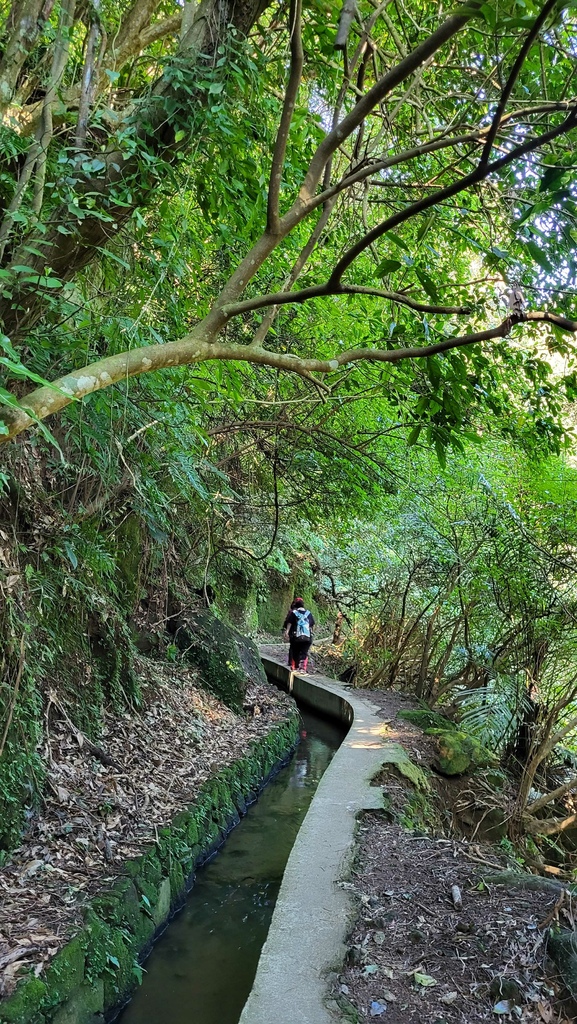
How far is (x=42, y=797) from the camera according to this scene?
176 inches

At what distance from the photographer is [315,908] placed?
3.86 meters

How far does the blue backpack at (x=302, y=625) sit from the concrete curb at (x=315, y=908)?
505 cm

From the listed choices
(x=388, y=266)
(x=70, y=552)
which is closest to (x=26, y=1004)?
(x=70, y=552)

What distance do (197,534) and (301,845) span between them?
5.41m

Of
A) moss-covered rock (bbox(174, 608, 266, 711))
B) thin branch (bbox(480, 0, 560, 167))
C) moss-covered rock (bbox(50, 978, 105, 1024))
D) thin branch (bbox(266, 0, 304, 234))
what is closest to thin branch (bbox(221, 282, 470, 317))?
thin branch (bbox(266, 0, 304, 234))

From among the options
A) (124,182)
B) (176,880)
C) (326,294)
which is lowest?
(176,880)

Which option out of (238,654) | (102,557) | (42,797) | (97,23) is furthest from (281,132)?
(238,654)

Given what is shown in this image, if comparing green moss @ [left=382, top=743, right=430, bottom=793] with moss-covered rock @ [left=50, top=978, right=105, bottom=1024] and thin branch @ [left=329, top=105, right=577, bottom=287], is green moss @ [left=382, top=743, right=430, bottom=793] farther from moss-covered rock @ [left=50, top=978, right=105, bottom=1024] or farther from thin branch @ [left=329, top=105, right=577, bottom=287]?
thin branch @ [left=329, top=105, right=577, bottom=287]

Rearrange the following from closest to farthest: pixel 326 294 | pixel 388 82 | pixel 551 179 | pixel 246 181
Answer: pixel 551 179 → pixel 388 82 → pixel 326 294 → pixel 246 181

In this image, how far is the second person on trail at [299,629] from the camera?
12578 millimetres

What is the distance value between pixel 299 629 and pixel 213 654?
11.9ft

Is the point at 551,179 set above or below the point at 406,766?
above

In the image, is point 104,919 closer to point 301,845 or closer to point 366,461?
point 301,845

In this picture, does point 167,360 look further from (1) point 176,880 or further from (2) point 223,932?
(2) point 223,932
